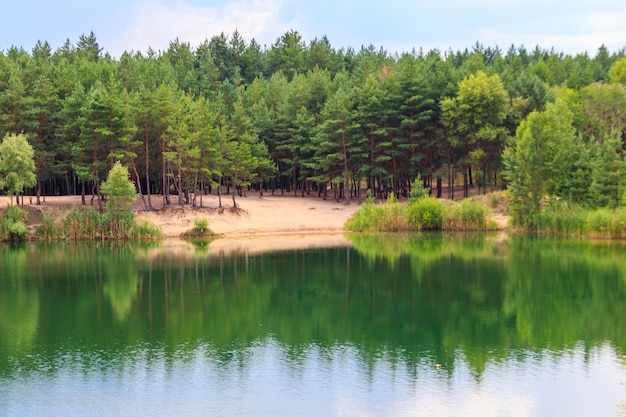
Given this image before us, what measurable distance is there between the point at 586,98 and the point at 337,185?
114ft

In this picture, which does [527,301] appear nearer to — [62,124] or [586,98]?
[62,124]

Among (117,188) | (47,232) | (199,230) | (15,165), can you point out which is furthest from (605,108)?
(15,165)

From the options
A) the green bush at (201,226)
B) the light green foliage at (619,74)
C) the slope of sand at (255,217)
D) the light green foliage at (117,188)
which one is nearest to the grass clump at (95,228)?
the light green foliage at (117,188)

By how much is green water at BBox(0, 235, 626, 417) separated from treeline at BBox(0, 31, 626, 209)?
18.6m

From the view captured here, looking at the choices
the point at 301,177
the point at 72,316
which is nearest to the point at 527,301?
the point at 72,316

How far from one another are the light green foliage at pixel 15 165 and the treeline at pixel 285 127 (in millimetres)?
5233

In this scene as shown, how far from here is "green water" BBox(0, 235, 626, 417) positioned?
67.4ft

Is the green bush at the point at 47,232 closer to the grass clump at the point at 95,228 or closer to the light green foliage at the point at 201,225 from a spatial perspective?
the grass clump at the point at 95,228

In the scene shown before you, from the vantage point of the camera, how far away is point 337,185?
83188 millimetres

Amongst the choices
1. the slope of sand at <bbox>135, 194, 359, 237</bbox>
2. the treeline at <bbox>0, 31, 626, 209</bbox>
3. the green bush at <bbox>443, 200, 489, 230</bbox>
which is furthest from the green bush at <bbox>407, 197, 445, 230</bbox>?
the treeline at <bbox>0, 31, 626, 209</bbox>

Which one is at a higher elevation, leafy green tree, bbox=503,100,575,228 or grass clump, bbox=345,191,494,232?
leafy green tree, bbox=503,100,575,228

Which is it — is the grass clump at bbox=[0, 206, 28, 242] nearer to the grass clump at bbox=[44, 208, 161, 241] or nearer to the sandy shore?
the grass clump at bbox=[44, 208, 161, 241]

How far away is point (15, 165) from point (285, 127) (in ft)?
109

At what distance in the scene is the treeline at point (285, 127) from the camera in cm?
6738
